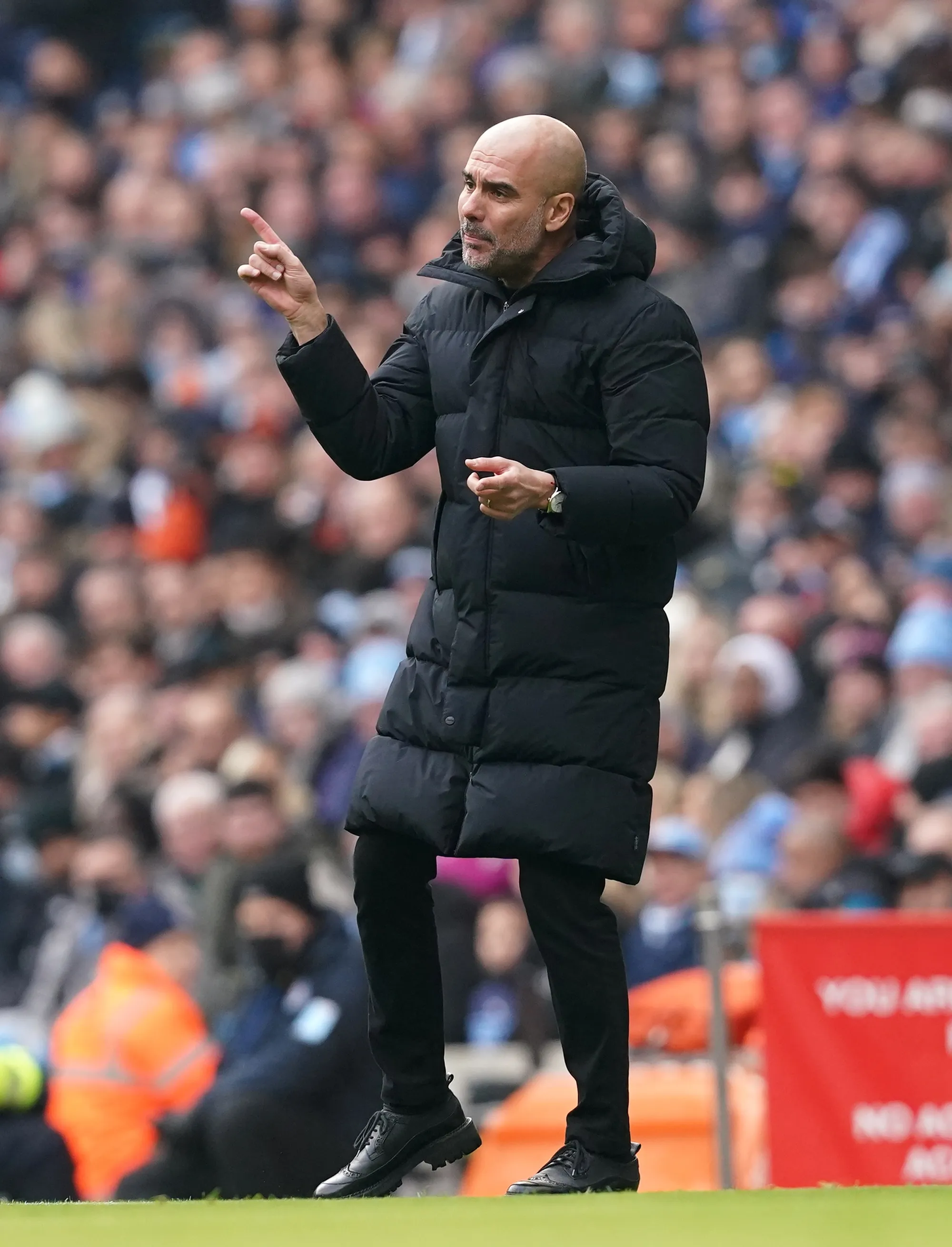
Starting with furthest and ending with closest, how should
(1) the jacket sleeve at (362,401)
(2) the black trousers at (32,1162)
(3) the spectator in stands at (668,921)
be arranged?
(3) the spectator in stands at (668,921) → (2) the black trousers at (32,1162) → (1) the jacket sleeve at (362,401)

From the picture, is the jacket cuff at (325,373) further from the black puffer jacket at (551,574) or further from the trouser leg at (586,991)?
the trouser leg at (586,991)

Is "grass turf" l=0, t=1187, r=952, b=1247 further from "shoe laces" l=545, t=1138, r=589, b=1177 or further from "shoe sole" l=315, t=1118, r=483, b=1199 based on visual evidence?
"shoe sole" l=315, t=1118, r=483, b=1199

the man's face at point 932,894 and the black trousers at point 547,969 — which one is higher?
the black trousers at point 547,969

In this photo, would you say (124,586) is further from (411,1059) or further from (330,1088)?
(411,1059)

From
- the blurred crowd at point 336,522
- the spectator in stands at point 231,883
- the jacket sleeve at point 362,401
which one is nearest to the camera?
the jacket sleeve at point 362,401

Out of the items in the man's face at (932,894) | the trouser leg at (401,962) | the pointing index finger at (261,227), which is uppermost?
the pointing index finger at (261,227)

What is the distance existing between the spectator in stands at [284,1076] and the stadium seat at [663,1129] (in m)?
0.40

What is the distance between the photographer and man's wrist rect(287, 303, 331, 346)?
4379 mm

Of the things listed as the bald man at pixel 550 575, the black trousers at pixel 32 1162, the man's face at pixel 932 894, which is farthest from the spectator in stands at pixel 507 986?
the bald man at pixel 550 575

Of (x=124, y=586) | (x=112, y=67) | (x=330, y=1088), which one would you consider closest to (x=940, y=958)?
(x=330, y=1088)

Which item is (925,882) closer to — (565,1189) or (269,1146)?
(269,1146)

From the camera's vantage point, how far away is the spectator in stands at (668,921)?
26.1ft

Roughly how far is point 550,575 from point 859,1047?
8.10 ft

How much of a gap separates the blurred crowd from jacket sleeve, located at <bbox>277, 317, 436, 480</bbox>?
763 mm
